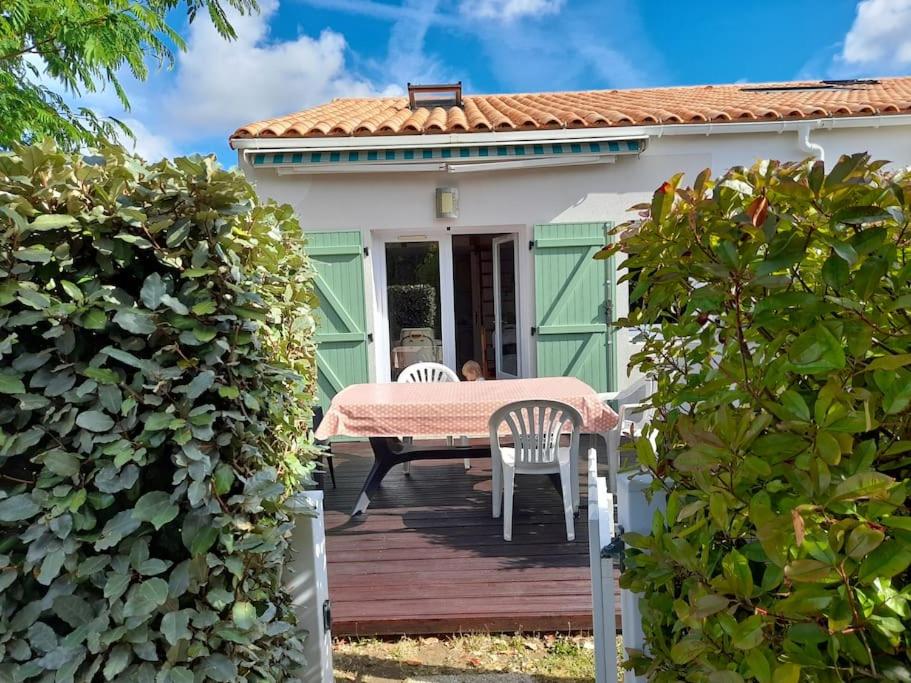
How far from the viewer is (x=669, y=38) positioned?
38.3 ft

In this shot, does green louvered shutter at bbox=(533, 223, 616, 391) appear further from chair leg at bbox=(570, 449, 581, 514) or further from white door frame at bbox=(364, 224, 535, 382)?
chair leg at bbox=(570, 449, 581, 514)

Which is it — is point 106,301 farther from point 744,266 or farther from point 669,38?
point 669,38

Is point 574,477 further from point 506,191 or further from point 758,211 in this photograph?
point 506,191

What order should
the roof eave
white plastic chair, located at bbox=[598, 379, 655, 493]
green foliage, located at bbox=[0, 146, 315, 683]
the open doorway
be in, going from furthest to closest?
the open doorway
the roof eave
white plastic chair, located at bbox=[598, 379, 655, 493]
green foliage, located at bbox=[0, 146, 315, 683]

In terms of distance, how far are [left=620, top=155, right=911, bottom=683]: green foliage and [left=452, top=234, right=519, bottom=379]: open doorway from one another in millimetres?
6482

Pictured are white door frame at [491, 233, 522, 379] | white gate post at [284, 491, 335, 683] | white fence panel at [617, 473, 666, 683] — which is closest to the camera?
white fence panel at [617, 473, 666, 683]

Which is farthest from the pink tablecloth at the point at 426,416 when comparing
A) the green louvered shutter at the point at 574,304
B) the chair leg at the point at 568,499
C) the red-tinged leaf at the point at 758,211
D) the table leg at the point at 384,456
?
the red-tinged leaf at the point at 758,211

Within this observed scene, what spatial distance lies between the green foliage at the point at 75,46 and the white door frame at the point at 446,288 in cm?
295

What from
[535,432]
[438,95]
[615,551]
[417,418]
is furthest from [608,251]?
[438,95]

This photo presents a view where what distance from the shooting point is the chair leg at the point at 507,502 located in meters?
3.89

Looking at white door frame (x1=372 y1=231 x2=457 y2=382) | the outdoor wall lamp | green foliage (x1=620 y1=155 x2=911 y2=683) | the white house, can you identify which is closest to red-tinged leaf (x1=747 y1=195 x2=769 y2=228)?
green foliage (x1=620 y1=155 x2=911 y2=683)

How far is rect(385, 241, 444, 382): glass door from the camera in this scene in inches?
283

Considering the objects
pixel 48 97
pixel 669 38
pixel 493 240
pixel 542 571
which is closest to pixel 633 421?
pixel 542 571

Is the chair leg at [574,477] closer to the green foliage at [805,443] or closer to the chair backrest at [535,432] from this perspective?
the chair backrest at [535,432]
